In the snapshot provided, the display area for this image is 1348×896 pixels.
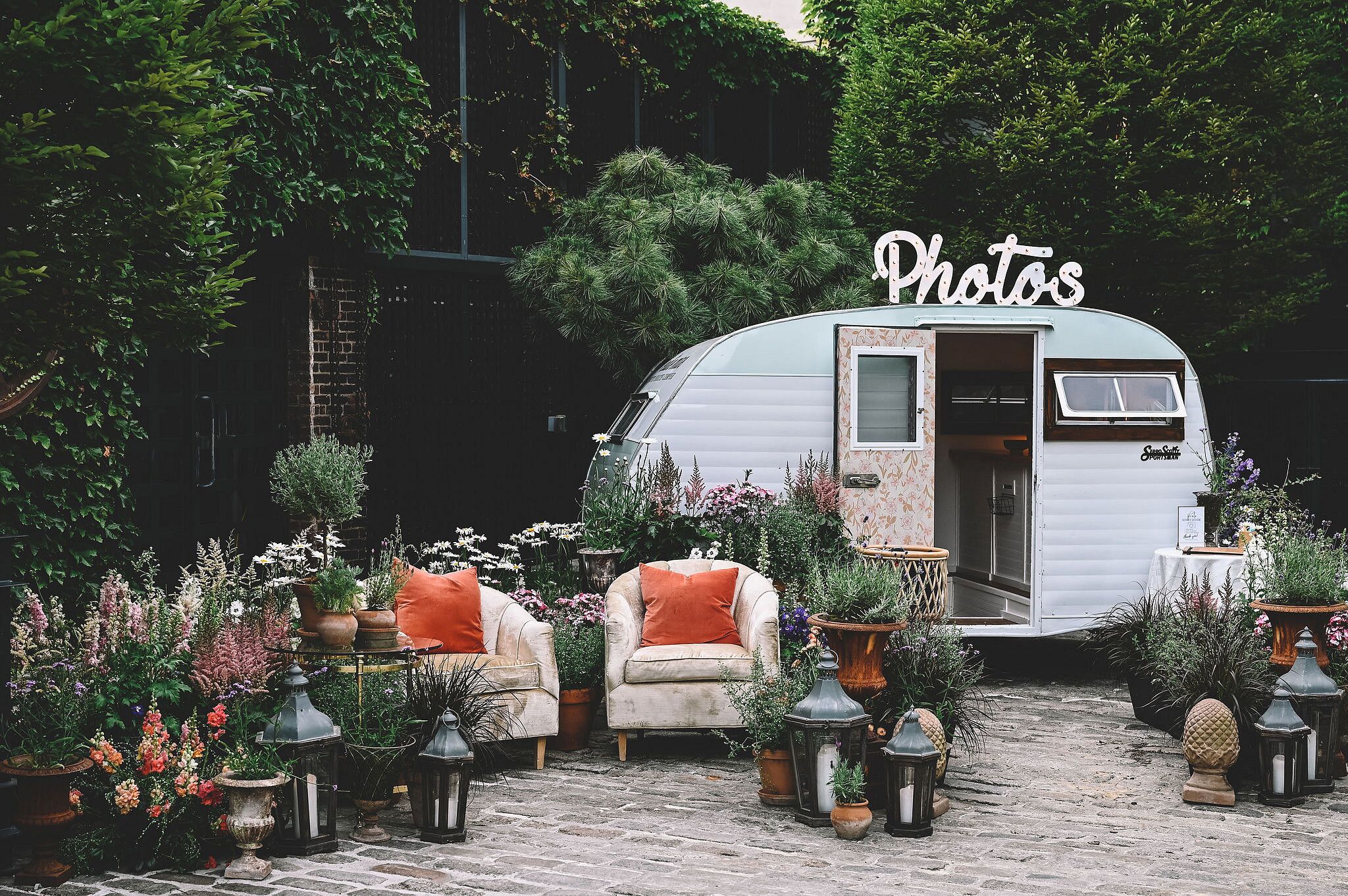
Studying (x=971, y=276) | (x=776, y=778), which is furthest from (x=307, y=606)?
(x=971, y=276)

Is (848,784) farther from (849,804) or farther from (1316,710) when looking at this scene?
(1316,710)

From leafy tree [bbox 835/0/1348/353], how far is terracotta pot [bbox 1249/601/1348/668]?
6.40 metres

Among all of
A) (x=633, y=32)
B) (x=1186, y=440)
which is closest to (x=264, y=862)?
(x=1186, y=440)

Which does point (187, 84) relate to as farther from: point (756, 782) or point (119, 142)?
point (756, 782)

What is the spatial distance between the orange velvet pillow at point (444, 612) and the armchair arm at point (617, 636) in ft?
2.41

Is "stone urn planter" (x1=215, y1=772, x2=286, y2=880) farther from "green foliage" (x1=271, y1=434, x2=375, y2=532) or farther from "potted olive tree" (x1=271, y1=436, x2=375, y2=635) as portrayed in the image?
"green foliage" (x1=271, y1=434, x2=375, y2=532)

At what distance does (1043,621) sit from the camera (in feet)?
32.4

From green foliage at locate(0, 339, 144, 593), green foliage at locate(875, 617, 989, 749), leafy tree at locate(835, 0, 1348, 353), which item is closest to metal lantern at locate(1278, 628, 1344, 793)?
green foliage at locate(875, 617, 989, 749)

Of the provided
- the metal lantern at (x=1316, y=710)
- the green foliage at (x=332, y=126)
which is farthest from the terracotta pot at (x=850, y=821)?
the green foliage at (x=332, y=126)

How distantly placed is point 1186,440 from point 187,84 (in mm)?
7689

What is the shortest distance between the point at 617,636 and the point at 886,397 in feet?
10.6

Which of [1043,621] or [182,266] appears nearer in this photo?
[182,266]

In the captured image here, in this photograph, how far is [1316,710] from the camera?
269 inches

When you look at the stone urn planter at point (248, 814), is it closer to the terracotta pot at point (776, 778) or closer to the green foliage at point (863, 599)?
the terracotta pot at point (776, 778)
